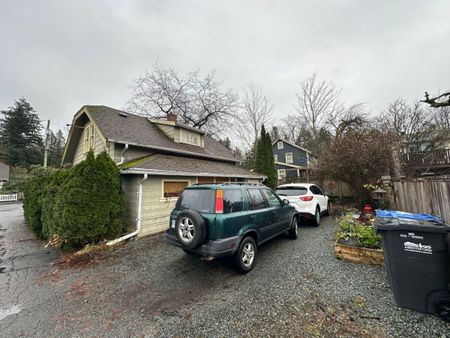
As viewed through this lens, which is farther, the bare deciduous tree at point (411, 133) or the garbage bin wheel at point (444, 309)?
the bare deciduous tree at point (411, 133)

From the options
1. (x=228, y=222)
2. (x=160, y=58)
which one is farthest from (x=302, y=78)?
Result: (x=228, y=222)

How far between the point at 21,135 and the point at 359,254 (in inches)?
2117

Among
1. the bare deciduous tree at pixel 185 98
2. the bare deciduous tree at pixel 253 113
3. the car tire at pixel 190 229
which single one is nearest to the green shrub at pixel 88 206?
the car tire at pixel 190 229

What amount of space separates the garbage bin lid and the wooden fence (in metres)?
2.95

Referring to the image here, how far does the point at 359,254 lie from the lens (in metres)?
3.99

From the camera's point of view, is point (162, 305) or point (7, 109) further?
point (7, 109)

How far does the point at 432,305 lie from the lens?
2.33 meters

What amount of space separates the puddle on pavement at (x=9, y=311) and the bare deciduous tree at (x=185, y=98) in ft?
67.4

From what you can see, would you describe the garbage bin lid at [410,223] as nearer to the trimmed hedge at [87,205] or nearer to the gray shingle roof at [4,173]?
the trimmed hedge at [87,205]

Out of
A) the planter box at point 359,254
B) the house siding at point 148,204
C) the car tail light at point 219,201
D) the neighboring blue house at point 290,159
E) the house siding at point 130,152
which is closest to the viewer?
the car tail light at point 219,201

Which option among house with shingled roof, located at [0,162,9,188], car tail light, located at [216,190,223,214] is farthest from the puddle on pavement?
house with shingled roof, located at [0,162,9,188]

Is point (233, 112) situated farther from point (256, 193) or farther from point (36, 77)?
point (256, 193)

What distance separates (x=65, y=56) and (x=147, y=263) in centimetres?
1288

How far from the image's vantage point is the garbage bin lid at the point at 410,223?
93.3 inches
